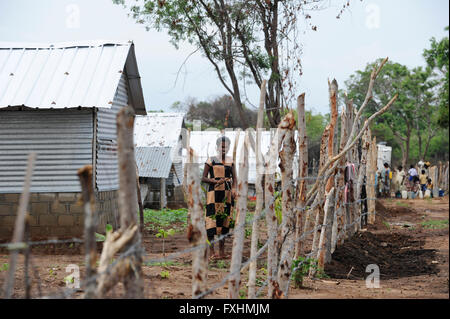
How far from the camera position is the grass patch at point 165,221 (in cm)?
1274

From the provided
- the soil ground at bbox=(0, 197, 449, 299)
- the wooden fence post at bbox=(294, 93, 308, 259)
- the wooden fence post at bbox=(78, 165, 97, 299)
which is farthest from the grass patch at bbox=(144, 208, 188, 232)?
the wooden fence post at bbox=(78, 165, 97, 299)

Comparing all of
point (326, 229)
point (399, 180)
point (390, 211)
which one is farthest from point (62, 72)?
point (399, 180)

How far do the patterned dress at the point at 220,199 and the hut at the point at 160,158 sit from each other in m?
10.5

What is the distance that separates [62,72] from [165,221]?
15.4ft

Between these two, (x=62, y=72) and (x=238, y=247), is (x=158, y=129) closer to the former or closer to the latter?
Answer: (x=62, y=72)

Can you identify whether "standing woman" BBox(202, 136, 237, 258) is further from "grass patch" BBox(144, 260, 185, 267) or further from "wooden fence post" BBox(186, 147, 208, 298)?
"wooden fence post" BBox(186, 147, 208, 298)

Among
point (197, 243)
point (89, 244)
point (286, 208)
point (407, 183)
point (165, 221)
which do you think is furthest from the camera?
point (407, 183)

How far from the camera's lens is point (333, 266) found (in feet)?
24.0

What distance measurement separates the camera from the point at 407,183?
25.2 m

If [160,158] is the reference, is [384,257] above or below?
below

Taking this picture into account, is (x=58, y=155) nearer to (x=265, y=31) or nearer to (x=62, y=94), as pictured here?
(x=62, y=94)
